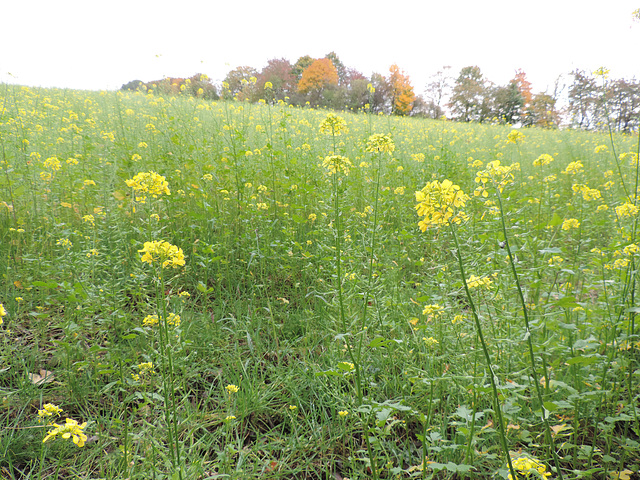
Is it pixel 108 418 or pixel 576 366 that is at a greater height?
pixel 576 366

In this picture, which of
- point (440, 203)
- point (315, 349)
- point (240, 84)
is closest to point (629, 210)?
point (440, 203)

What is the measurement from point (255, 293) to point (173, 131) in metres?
2.96

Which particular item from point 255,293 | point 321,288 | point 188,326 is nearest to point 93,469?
point 188,326

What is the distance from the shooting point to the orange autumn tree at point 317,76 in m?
26.6

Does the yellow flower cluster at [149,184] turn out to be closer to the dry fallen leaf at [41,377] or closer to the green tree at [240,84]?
the dry fallen leaf at [41,377]

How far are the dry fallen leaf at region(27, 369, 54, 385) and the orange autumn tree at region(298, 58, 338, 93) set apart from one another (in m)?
26.0

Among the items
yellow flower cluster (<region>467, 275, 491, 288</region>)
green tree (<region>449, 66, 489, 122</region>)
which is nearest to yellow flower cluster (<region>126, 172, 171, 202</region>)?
yellow flower cluster (<region>467, 275, 491, 288</region>)

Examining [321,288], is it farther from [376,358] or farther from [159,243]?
[159,243]

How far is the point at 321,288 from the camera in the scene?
8.79ft

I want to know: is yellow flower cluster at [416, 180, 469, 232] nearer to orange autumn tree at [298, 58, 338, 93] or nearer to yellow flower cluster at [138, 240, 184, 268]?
yellow flower cluster at [138, 240, 184, 268]

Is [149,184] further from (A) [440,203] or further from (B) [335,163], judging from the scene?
(A) [440,203]

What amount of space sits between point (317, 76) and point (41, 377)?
30.3 meters

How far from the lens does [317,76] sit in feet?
93.0

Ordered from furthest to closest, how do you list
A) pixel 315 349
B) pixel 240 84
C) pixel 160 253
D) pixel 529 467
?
1. pixel 240 84
2. pixel 315 349
3. pixel 160 253
4. pixel 529 467
